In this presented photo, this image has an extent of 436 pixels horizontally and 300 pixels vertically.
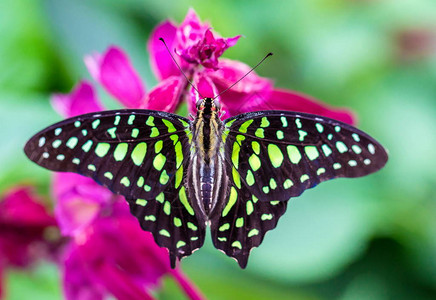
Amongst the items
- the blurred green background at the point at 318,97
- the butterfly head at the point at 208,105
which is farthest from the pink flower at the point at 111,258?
the blurred green background at the point at 318,97

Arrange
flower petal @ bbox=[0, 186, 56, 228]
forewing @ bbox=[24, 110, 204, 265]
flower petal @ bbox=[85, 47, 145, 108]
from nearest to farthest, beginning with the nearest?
forewing @ bbox=[24, 110, 204, 265] → flower petal @ bbox=[85, 47, 145, 108] → flower petal @ bbox=[0, 186, 56, 228]

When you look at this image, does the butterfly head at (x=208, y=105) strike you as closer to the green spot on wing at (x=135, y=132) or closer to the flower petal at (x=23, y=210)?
the green spot on wing at (x=135, y=132)

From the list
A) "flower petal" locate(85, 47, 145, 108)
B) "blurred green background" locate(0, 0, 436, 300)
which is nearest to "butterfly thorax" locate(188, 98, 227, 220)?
"flower petal" locate(85, 47, 145, 108)

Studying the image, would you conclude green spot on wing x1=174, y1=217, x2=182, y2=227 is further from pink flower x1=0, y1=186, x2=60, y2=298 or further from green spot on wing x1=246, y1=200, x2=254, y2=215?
pink flower x1=0, y1=186, x2=60, y2=298

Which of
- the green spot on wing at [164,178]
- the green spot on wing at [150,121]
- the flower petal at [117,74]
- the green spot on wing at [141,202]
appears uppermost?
the flower petal at [117,74]

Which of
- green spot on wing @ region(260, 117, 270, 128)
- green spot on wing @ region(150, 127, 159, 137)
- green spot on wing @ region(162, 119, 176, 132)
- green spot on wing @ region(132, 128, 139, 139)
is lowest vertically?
green spot on wing @ region(132, 128, 139, 139)

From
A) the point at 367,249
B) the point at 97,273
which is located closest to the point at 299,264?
the point at 367,249

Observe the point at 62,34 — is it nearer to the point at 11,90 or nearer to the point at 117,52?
the point at 11,90
